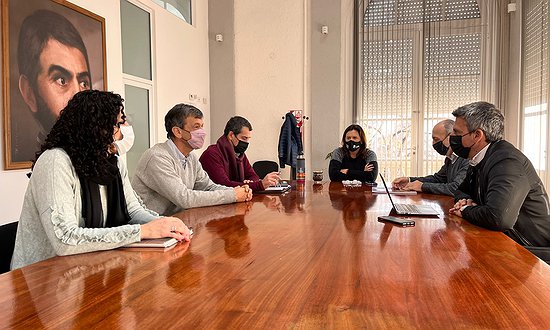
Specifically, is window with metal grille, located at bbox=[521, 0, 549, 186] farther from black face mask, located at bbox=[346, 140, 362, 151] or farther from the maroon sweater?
the maroon sweater

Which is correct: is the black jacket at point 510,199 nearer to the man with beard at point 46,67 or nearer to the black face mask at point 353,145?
the black face mask at point 353,145

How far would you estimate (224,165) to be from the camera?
3.53 m

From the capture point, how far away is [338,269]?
50.4 inches

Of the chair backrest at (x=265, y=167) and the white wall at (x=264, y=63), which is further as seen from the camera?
the white wall at (x=264, y=63)

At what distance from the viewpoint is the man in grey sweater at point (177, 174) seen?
8.22 feet

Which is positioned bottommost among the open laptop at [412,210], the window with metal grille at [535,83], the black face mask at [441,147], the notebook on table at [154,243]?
the open laptop at [412,210]

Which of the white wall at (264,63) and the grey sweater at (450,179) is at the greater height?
the white wall at (264,63)

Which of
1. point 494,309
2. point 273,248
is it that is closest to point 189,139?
point 273,248

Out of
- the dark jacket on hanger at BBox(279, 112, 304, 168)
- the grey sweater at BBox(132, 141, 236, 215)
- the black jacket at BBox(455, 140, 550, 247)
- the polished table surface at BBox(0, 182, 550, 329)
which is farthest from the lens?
the dark jacket on hanger at BBox(279, 112, 304, 168)

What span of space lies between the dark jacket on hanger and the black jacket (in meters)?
4.17

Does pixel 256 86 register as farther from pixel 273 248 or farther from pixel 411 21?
pixel 273 248

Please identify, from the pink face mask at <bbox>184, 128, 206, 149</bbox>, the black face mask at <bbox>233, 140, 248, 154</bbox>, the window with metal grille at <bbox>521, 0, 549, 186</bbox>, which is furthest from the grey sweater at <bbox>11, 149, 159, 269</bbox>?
the window with metal grille at <bbox>521, 0, 549, 186</bbox>

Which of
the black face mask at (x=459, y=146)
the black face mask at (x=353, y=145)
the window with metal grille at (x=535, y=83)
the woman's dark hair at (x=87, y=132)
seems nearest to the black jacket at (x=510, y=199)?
the black face mask at (x=459, y=146)

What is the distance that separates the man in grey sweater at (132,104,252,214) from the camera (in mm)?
2506
